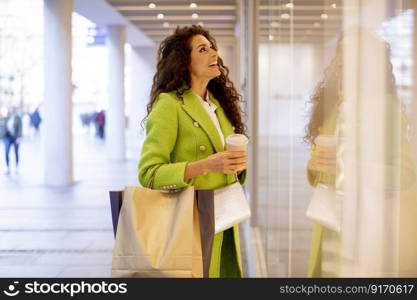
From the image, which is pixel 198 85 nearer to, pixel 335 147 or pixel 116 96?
pixel 335 147

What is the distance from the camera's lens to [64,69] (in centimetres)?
1500

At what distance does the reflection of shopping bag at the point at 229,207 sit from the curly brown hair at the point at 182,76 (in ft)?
1.21

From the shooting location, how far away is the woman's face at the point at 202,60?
8.87 ft

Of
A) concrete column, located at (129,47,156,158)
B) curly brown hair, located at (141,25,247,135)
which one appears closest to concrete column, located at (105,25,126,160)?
concrete column, located at (129,47,156,158)

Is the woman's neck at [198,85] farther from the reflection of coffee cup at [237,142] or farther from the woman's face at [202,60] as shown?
the reflection of coffee cup at [237,142]

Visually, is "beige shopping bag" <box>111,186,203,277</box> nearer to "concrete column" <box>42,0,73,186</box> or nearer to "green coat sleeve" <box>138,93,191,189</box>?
"green coat sleeve" <box>138,93,191,189</box>

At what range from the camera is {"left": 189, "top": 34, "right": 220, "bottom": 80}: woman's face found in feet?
8.87

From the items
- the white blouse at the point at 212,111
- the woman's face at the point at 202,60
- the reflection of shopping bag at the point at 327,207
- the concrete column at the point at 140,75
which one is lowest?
the reflection of shopping bag at the point at 327,207

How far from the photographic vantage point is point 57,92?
1500cm

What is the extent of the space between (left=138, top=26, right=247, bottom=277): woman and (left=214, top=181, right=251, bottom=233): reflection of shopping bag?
0.05 meters

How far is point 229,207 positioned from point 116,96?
2069 cm

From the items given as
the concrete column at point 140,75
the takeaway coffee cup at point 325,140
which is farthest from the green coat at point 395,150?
the concrete column at point 140,75

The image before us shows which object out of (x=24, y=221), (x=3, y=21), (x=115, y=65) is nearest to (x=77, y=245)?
(x=24, y=221)

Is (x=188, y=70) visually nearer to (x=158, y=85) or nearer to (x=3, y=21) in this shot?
(x=158, y=85)
